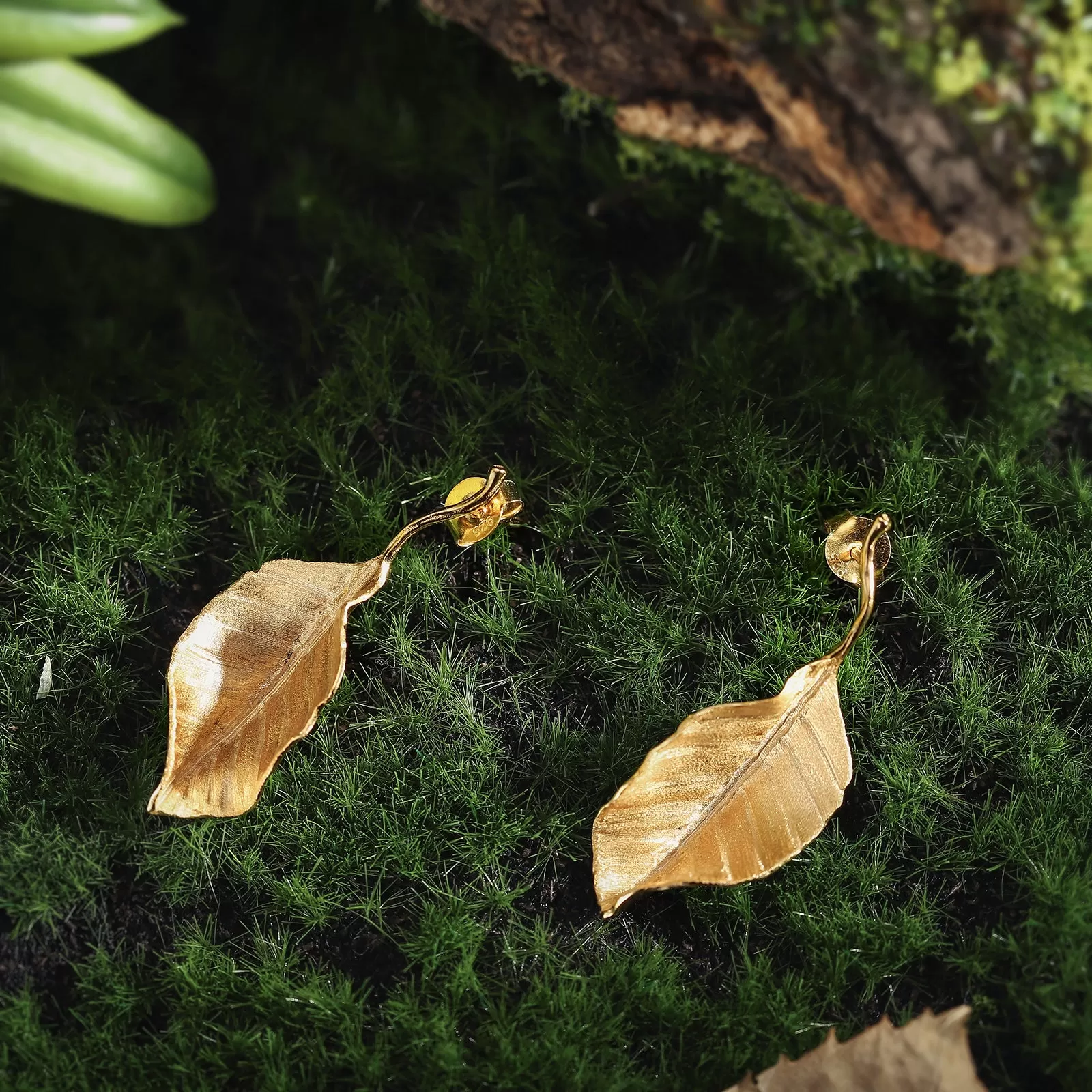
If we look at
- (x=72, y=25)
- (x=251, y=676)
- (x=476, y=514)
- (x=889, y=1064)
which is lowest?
(x=889, y=1064)

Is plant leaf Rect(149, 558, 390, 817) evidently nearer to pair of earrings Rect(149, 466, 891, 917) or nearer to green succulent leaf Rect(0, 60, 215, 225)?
pair of earrings Rect(149, 466, 891, 917)

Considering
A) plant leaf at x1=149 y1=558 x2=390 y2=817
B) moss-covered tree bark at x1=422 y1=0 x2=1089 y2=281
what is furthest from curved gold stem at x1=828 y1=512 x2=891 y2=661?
plant leaf at x1=149 y1=558 x2=390 y2=817

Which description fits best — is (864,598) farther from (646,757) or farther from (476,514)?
(476,514)

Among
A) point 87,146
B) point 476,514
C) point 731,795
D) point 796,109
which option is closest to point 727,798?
point 731,795

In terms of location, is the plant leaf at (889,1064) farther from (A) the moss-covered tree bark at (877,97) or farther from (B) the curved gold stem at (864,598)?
(A) the moss-covered tree bark at (877,97)

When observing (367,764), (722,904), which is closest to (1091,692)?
(722,904)

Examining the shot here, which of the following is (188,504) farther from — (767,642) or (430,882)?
(767,642)
